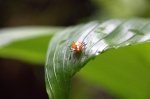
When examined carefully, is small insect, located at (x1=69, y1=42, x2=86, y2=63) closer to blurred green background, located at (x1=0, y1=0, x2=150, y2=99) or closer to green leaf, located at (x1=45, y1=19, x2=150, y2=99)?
green leaf, located at (x1=45, y1=19, x2=150, y2=99)

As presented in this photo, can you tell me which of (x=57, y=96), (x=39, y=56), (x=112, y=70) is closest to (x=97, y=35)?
(x=57, y=96)

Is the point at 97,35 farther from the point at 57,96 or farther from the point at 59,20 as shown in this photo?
the point at 59,20

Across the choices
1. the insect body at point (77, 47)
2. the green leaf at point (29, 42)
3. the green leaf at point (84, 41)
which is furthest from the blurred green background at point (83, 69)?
the insect body at point (77, 47)

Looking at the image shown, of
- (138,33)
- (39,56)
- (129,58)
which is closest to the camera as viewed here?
(138,33)

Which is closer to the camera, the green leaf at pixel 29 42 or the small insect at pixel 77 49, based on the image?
the small insect at pixel 77 49

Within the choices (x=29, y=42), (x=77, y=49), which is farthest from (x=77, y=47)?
(x=29, y=42)

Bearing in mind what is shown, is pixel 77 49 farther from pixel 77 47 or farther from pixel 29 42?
pixel 29 42

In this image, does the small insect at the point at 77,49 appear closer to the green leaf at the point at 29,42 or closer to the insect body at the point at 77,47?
the insect body at the point at 77,47
